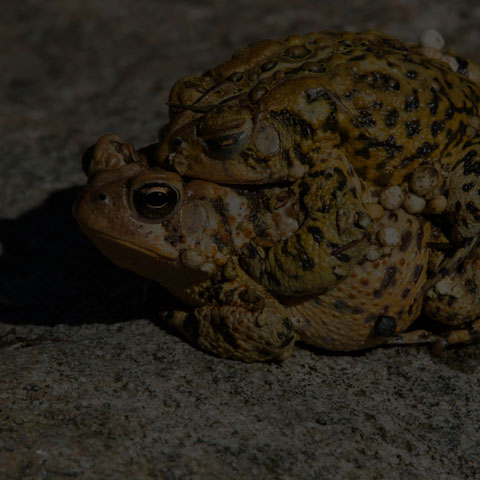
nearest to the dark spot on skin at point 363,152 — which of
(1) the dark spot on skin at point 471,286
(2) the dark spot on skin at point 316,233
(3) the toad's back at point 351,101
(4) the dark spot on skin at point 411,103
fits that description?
(3) the toad's back at point 351,101

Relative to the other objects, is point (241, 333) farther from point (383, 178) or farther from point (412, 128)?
point (412, 128)

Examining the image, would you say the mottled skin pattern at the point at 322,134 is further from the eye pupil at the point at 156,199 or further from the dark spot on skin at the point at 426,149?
the eye pupil at the point at 156,199

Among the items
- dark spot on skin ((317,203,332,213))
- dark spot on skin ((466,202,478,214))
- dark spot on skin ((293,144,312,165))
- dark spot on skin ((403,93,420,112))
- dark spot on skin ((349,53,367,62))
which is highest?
dark spot on skin ((349,53,367,62))

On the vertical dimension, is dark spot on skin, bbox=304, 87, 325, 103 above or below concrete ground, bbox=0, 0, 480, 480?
above

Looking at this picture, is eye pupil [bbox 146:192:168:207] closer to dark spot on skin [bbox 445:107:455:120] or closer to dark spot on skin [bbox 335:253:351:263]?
dark spot on skin [bbox 335:253:351:263]

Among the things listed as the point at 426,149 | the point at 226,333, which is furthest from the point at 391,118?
the point at 226,333

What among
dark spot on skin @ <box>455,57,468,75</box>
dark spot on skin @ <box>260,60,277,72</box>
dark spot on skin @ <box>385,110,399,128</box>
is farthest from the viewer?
dark spot on skin @ <box>455,57,468,75</box>

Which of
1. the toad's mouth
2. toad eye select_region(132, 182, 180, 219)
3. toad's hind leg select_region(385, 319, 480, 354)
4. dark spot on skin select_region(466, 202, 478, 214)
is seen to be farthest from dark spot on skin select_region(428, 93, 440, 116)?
the toad's mouth
